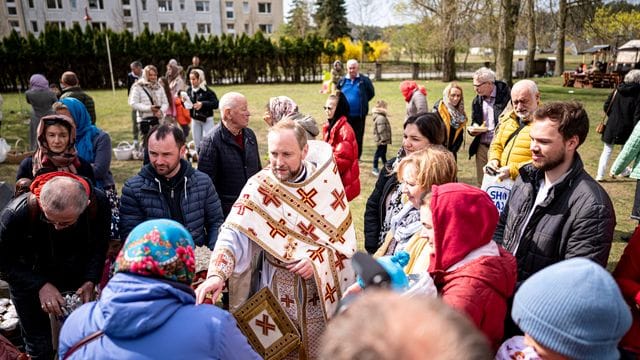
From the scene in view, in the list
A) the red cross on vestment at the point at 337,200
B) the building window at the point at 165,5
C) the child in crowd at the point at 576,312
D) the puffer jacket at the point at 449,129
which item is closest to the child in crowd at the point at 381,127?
the puffer jacket at the point at 449,129

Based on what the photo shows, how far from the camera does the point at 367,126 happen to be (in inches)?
535

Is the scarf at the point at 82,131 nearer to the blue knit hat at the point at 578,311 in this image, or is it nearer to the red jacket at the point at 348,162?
the red jacket at the point at 348,162

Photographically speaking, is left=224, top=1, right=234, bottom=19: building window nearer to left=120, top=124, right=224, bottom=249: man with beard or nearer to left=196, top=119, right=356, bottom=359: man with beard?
left=120, top=124, right=224, bottom=249: man with beard

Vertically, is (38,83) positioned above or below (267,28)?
below

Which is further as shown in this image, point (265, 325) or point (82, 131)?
point (82, 131)

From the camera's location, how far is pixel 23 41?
24.6 m

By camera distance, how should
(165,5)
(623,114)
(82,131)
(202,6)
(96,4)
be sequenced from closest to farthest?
1. (82,131)
2. (623,114)
3. (96,4)
4. (165,5)
5. (202,6)

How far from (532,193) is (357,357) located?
7.14ft

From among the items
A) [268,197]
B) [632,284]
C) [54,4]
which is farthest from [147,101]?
[54,4]

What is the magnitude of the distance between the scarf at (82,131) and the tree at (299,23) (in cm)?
4833

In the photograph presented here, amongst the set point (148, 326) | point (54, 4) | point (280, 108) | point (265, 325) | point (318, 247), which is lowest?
point (265, 325)

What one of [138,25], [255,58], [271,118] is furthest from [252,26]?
[271,118]

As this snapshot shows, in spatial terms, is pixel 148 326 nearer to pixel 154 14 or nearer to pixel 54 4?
pixel 154 14

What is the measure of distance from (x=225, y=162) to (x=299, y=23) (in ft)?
166
